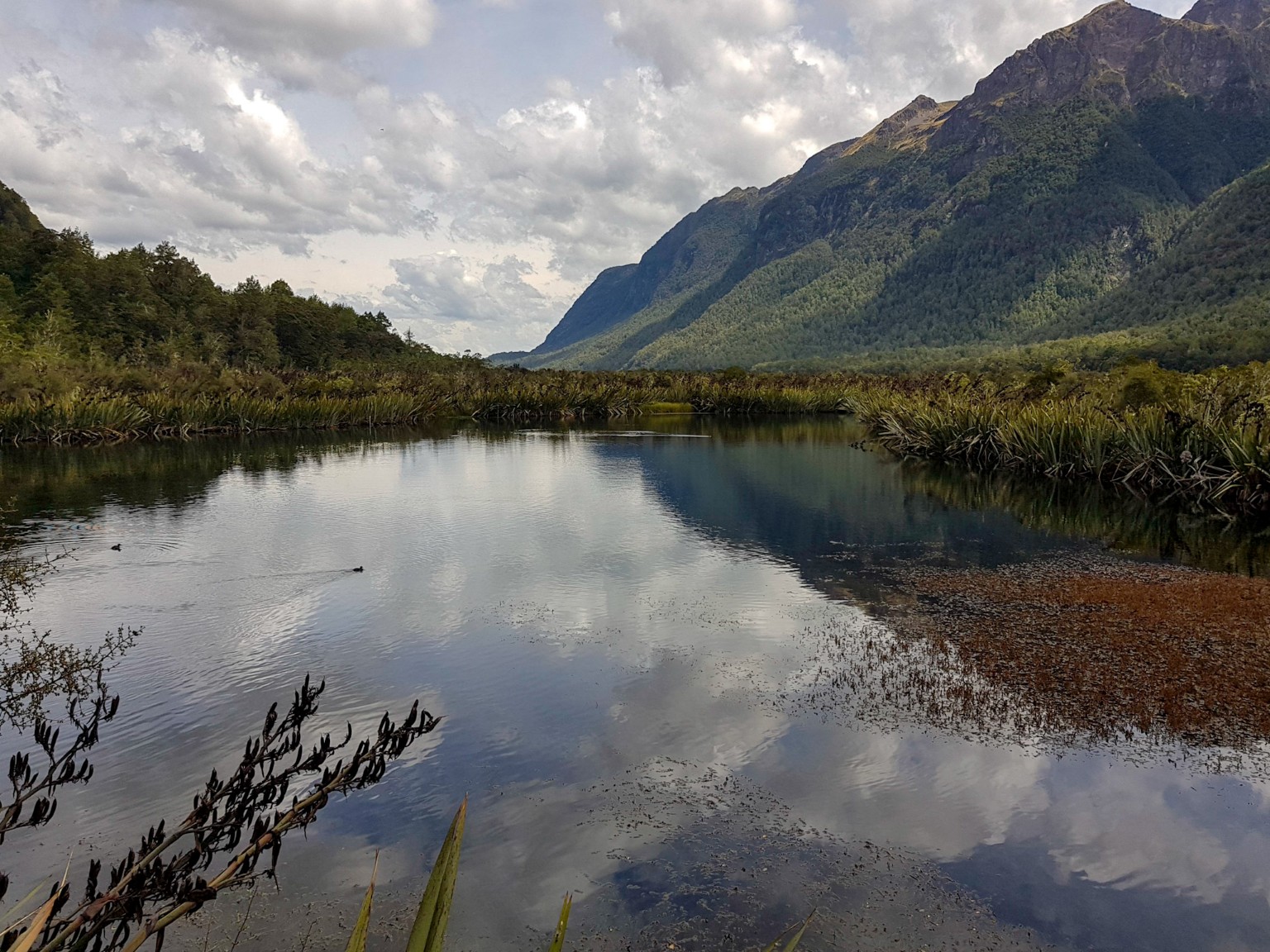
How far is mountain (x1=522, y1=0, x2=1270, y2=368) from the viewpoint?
11238 cm

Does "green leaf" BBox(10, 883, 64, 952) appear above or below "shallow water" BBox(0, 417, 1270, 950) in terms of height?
above

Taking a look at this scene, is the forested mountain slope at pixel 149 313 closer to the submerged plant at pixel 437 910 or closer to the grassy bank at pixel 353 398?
the grassy bank at pixel 353 398

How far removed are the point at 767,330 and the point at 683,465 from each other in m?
144

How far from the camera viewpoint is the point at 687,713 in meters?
6.22

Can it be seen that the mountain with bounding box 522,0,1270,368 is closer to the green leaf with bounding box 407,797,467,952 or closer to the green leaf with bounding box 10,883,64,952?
the green leaf with bounding box 407,797,467,952

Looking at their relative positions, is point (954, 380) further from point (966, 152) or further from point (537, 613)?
point (966, 152)

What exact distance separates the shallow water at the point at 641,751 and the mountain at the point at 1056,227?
289 feet

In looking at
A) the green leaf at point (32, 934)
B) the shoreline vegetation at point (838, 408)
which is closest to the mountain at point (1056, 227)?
the shoreline vegetation at point (838, 408)

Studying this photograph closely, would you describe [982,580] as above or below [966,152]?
below

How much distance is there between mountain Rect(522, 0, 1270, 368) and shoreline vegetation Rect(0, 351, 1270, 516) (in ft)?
201

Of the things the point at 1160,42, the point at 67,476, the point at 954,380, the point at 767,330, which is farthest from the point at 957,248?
the point at 67,476

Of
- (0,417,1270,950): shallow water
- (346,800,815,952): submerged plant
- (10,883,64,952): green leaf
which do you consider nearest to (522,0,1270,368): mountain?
(0,417,1270,950): shallow water

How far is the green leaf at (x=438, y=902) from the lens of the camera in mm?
1721

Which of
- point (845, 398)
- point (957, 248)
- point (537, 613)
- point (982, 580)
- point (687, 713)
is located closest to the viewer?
point (687, 713)
